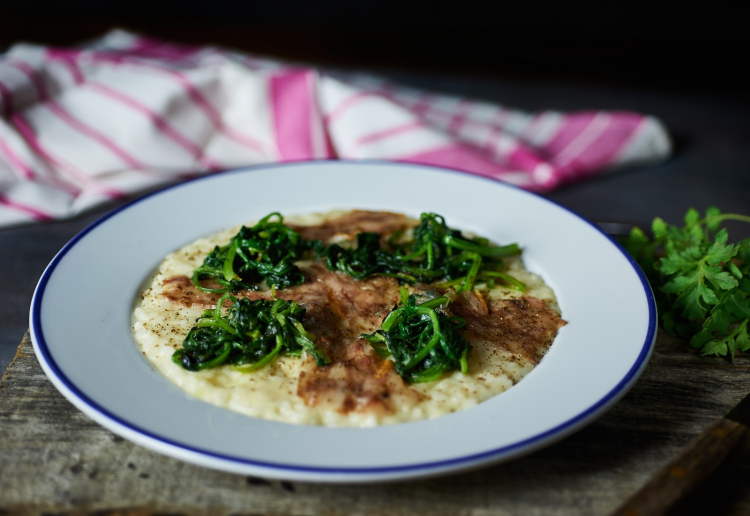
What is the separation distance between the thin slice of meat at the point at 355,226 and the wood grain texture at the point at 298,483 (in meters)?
1.89

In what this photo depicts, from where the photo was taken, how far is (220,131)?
6.43 m

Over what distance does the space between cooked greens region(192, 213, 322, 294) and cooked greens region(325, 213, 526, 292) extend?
0.82 feet

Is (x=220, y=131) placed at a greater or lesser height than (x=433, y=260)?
lesser

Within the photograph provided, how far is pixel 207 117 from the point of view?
632cm

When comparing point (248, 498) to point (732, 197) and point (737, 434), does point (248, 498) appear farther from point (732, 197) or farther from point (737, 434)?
point (732, 197)

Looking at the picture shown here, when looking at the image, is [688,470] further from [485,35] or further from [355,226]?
[485,35]

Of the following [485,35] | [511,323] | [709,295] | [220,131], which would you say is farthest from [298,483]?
[485,35]

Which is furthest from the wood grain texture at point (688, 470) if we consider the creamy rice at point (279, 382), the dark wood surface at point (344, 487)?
the creamy rice at point (279, 382)

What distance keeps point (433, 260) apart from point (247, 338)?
1.37 m

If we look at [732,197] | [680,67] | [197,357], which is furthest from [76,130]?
[680,67]

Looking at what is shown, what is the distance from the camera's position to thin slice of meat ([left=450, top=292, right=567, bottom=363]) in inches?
141

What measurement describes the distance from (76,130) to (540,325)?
445 cm

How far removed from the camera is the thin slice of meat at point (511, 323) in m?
3.58

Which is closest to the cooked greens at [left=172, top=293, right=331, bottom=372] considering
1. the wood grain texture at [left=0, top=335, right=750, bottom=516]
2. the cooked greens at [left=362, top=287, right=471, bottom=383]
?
the cooked greens at [left=362, top=287, right=471, bottom=383]
